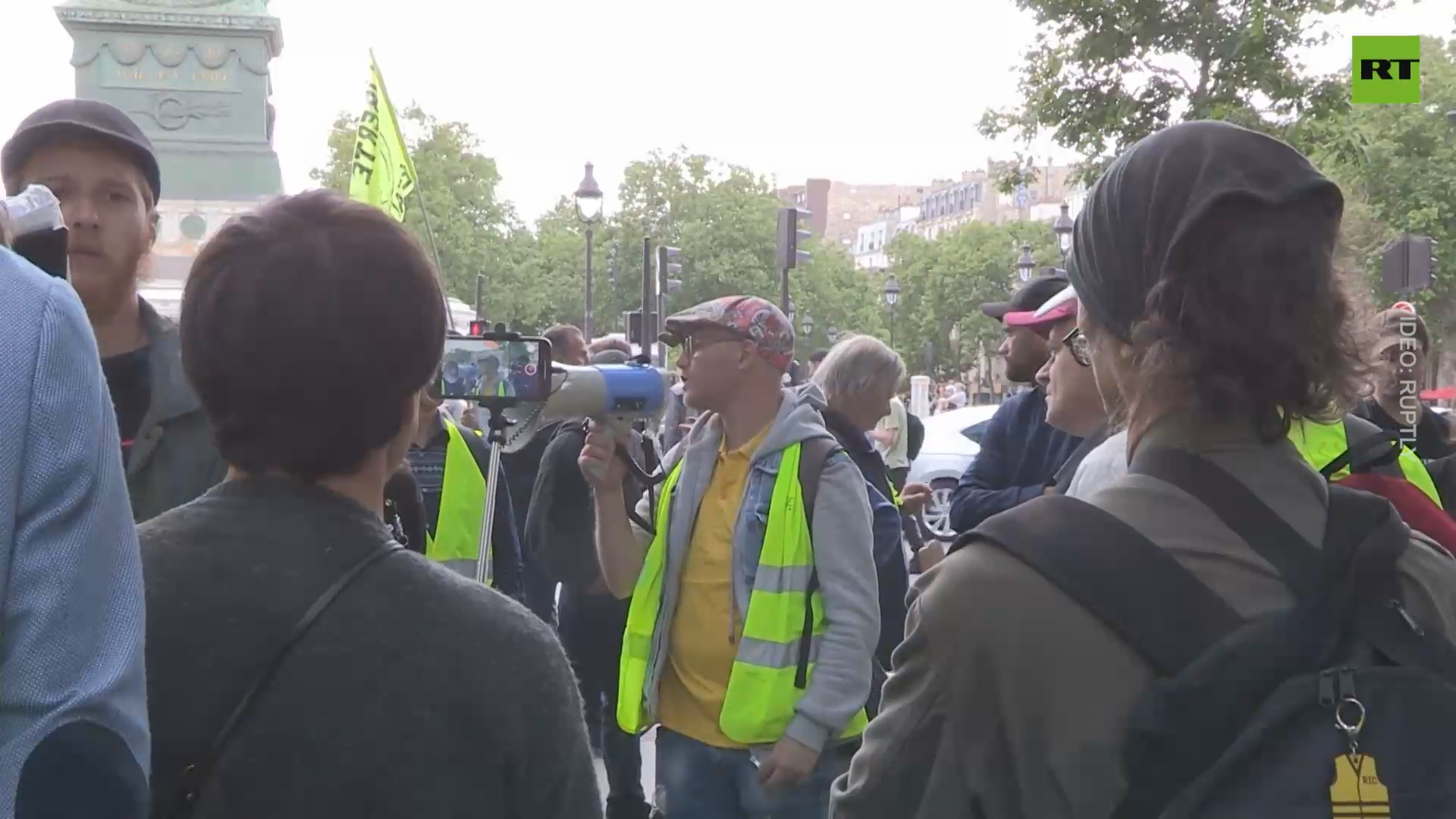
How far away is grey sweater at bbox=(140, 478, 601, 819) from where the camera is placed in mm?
1497

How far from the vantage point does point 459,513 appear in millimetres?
4898

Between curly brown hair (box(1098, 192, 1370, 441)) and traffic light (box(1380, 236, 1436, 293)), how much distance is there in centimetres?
1184

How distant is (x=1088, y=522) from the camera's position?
5.04ft

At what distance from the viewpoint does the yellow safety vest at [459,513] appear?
4840 mm

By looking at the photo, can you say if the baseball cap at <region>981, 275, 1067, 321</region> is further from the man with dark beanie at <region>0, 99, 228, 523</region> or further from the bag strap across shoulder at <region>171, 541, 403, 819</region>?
the bag strap across shoulder at <region>171, 541, 403, 819</region>

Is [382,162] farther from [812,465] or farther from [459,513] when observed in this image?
[812,465]

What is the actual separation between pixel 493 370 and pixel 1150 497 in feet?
6.35

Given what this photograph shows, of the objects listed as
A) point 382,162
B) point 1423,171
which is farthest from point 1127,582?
point 1423,171

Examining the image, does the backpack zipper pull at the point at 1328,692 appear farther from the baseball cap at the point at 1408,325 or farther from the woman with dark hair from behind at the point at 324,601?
the baseball cap at the point at 1408,325

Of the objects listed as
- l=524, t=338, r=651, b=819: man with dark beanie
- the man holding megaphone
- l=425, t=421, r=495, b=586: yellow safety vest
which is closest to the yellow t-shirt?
the man holding megaphone

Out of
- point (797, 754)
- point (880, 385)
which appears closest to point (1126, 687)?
point (797, 754)

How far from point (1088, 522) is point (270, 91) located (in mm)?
21308

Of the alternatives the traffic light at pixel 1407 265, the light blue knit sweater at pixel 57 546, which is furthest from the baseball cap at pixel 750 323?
the traffic light at pixel 1407 265

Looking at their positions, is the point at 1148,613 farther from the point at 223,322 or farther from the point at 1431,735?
the point at 223,322
